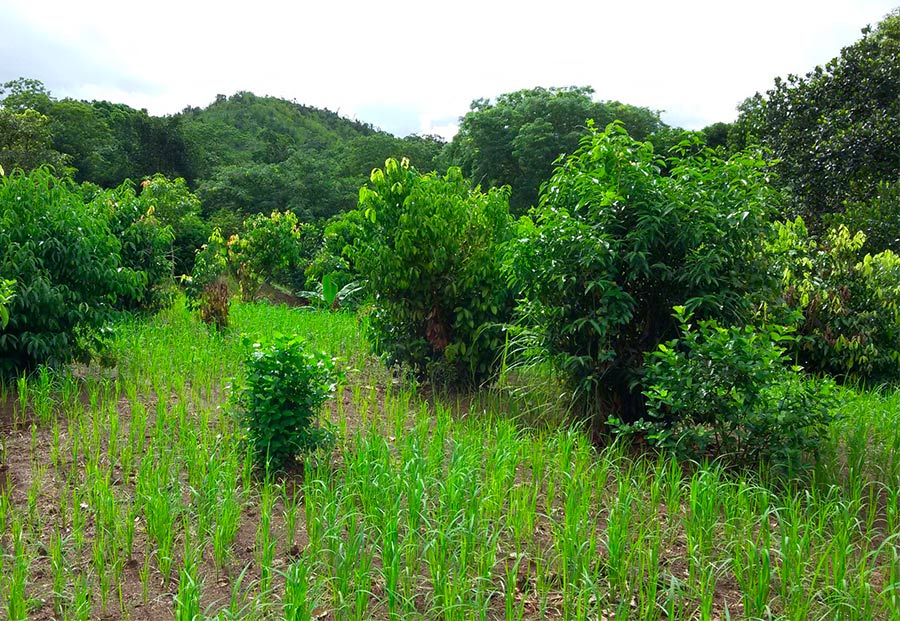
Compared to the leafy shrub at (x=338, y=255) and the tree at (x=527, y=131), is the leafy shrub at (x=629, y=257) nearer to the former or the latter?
the leafy shrub at (x=338, y=255)

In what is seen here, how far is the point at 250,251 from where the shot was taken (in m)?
16.3

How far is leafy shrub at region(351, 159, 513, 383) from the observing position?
21.6 ft

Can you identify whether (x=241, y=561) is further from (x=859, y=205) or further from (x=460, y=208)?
(x=859, y=205)

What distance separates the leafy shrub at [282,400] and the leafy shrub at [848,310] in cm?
576

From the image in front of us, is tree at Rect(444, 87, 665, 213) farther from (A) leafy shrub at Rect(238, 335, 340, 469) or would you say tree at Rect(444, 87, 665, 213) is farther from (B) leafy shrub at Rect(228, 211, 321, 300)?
(A) leafy shrub at Rect(238, 335, 340, 469)

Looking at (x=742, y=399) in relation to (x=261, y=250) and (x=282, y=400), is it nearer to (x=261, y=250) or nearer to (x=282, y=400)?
(x=282, y=400)

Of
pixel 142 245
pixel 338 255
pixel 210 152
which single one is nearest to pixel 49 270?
pixel 142 245

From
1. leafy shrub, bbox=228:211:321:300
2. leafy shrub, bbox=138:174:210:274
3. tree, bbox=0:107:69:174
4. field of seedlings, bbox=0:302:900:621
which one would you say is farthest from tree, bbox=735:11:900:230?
tree, bbox=0:107:69:174

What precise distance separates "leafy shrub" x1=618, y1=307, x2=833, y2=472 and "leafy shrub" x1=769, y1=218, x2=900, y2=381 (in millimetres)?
3653

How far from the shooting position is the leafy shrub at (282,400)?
4.33 meters

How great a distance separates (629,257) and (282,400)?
2621 millimetres

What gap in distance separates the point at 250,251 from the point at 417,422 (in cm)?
1199


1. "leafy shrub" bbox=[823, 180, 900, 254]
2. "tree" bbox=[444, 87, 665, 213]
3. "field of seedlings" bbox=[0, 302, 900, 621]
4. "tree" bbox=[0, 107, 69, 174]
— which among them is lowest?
"field of seedlings" bbox=[0, 302, 900, 621]

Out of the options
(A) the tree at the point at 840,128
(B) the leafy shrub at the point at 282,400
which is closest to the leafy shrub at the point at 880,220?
(A) the tree at the point at 840,128
